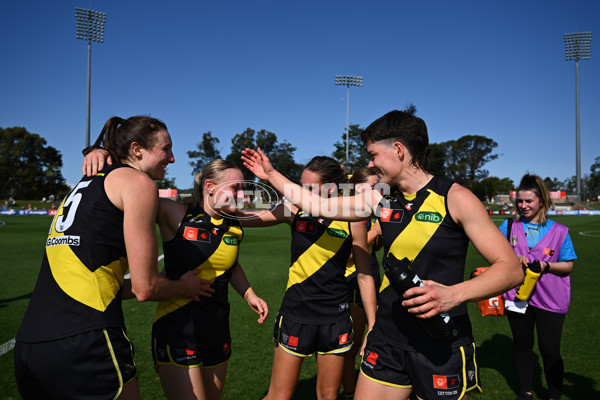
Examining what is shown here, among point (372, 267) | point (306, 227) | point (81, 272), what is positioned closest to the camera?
point (81, 272)

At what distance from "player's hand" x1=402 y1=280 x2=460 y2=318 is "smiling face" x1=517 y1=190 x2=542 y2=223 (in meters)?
2.99

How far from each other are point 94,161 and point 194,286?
102 centimetres

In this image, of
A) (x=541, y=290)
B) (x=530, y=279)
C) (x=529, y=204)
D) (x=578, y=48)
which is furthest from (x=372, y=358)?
(x=578, y=48)

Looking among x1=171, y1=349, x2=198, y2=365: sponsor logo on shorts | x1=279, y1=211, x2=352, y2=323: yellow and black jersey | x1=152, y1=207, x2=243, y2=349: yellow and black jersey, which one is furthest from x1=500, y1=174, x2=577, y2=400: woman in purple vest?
x1=171, y1=349, x2=198, y2=365: sponsor logo on shorts

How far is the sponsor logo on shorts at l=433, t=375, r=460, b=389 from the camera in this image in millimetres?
2227

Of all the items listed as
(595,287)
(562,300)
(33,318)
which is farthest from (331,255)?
(595,287)

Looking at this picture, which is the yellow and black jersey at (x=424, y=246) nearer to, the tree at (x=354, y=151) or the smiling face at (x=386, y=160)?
the smiling face at (x=386, y=160)

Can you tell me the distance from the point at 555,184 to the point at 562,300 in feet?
471

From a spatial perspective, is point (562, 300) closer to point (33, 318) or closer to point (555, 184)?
point (33, 318)

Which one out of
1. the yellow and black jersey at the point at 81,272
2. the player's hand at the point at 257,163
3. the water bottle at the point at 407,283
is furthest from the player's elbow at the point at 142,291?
the water bottle at the point at 407,283

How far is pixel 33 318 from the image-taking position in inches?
75.7

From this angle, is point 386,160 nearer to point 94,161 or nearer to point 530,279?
point 94,161

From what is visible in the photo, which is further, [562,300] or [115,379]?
[562,300]

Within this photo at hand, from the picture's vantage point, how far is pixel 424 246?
2281mm
